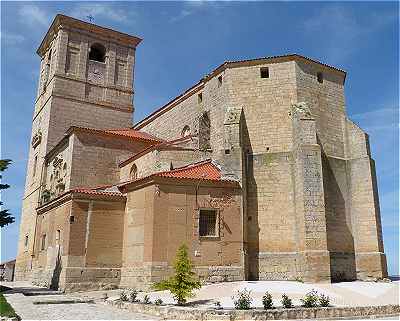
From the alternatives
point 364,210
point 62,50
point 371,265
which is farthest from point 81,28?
point 371,265

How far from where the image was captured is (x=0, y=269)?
121 feet

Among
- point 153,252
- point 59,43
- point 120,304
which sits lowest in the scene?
point 120,304

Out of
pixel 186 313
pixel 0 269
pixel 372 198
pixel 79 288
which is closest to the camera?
pixel 186 313

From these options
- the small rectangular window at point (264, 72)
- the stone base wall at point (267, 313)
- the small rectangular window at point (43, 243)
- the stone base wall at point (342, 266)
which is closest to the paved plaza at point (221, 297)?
the stone base wall at point (267, 313)

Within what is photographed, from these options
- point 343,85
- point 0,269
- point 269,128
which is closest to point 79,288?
point 269,128

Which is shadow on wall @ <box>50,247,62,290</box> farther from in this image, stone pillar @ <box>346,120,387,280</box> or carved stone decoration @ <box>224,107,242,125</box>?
stone pillar @ <box>346,120,387,280</box>

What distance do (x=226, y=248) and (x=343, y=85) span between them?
1076cm

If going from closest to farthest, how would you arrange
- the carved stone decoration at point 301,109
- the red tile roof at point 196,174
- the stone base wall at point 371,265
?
the red tile roof at point 196,174, the stone base wall at point 371,265, the carved stone decoration at point 301,109

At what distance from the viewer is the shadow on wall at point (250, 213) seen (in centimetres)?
1820

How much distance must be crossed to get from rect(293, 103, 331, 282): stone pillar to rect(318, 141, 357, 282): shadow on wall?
126 cm

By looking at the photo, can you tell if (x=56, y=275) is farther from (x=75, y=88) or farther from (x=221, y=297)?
(x=75, y=88)

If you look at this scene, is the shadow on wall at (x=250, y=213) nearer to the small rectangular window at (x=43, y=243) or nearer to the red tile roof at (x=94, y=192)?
the red tile roof at (x=94, y=192)

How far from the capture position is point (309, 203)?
17.6 metres

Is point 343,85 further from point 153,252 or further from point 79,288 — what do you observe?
point 79,288
